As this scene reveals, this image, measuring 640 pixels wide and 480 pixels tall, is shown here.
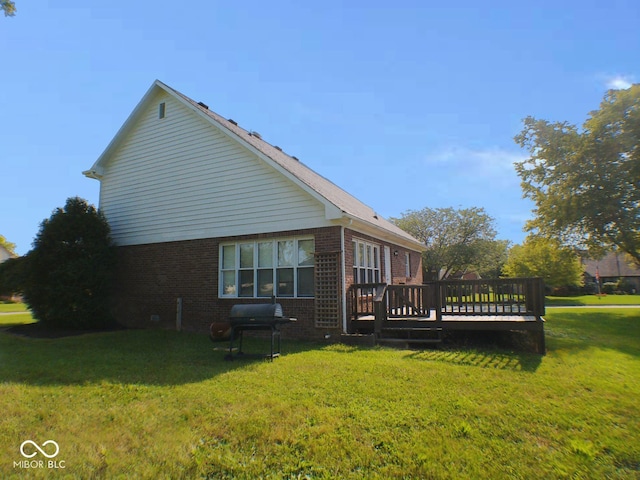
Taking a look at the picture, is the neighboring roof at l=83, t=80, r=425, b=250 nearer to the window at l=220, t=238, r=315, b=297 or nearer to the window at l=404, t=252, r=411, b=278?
the window at l=404, t=252, r=411, b=278

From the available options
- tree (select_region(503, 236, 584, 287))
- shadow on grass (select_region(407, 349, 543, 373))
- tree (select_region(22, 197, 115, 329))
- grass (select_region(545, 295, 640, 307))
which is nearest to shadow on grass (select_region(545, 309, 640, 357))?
shadow on grass (select_region(407, 349, 543, 373))

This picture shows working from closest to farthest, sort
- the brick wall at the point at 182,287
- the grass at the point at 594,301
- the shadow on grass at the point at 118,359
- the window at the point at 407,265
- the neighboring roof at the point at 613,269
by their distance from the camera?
1. the shadow on grass at the point at 118,359
2. the brick wall at the point at 182,287
3. the window at the point at 407,265
4. the grass at the point at 594,301
5. the neighboring roof at the point at 613,269

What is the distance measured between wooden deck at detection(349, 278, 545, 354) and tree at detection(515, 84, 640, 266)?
12566mm

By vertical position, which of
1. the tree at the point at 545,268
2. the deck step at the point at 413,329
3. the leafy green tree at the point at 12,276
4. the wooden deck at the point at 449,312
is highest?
the tree at the point at 545,268

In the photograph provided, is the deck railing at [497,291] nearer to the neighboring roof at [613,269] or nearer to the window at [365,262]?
the window at [365,262]

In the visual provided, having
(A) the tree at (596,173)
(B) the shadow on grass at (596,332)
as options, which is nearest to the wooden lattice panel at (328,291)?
(B) the shadow on grass at (596,332)

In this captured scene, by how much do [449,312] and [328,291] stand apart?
125 inches

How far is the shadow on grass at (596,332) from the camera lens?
9445 millimetres

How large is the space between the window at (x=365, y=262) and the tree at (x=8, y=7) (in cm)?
1053

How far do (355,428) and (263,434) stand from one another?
100cm

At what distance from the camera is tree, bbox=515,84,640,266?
57.6 ft

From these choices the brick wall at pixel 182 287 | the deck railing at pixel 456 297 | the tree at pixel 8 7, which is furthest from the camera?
the brick wall at pixel 182 287

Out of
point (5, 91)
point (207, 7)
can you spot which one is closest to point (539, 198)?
point (207, 7)

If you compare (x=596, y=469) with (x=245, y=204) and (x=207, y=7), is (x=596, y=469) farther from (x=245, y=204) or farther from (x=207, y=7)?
(x=207, y=7)
